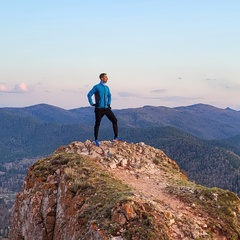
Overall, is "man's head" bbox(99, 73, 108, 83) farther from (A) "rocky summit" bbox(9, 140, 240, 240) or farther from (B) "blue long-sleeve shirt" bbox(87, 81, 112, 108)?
(A) "rocky summit" bbox(9, 140, 240, 240)

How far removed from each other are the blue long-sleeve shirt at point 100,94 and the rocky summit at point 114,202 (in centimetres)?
280

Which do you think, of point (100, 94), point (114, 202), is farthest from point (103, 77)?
point (114, 202)

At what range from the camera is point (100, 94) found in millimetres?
21438

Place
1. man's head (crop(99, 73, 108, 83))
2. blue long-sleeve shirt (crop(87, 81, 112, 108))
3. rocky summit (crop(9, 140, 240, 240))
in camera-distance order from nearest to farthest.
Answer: rocky summit (crop(9, 140, 240, 240))
man's head (crop(99, 73, 108, 83))
blue long-sleeve shirt (crop(87, 81, 112, 108))

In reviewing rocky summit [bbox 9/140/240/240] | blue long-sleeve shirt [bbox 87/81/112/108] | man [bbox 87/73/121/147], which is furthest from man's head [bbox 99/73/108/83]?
rocky summit [bbox 9/140/240/240]

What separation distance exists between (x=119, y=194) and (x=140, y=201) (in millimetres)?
1325

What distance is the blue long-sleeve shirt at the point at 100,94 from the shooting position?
21.4 m

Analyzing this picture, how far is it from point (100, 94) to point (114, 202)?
31.7 ft

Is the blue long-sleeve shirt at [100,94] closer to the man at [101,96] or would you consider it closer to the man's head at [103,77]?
the man at [101,96]

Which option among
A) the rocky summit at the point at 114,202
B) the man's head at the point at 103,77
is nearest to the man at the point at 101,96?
the man's head at the point at 103,77

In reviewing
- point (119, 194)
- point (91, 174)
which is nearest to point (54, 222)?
point (91, 174)

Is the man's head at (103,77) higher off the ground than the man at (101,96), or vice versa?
A: the man's head at (103,77)

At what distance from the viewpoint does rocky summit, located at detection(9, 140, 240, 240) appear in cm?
1207

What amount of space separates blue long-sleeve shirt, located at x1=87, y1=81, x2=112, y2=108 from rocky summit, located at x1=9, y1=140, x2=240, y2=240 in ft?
9.19
